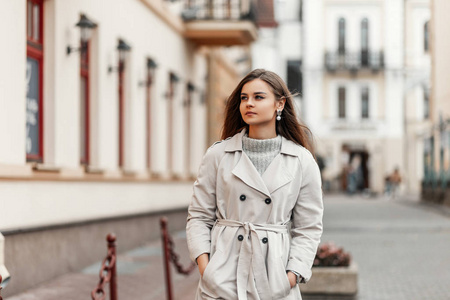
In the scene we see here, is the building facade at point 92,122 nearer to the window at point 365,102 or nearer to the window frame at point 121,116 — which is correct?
the window frame at point 121,116

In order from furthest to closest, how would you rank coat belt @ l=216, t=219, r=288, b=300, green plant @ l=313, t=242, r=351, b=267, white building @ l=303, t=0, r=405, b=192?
white building @ l=303, t=0, r=405, b=192 → green plant @ l=313, t=242, r=351, b=267 → coat belt @ l=216, t=219, r=288, b=300

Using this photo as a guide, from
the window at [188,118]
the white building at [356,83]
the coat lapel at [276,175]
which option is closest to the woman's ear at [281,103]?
the coat lapel at [276,175]

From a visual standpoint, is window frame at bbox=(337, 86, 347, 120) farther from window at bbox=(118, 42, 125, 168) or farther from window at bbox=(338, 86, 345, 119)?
window at bbox=(118, 42, 125, 168)

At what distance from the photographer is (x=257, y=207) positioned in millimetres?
4281

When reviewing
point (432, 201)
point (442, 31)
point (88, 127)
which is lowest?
point (432, 201)

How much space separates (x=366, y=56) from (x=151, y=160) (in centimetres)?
3837

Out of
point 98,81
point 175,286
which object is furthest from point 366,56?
point 175,286

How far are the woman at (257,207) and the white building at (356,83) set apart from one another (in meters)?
50.0

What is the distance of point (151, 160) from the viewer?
18984 millimetres

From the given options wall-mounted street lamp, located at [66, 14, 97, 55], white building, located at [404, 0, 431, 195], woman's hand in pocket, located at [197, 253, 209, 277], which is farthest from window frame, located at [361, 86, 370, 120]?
woman's hand in pocket, located at [197, 253, 209, 277]

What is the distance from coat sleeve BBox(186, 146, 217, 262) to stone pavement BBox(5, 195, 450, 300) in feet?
18.5

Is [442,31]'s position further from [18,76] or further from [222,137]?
[222,137]

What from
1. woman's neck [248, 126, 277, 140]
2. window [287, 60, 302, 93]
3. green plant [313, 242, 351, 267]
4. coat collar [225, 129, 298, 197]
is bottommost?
green plant [313, 242, 351, 267]

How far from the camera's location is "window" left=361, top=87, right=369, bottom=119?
5556cm
